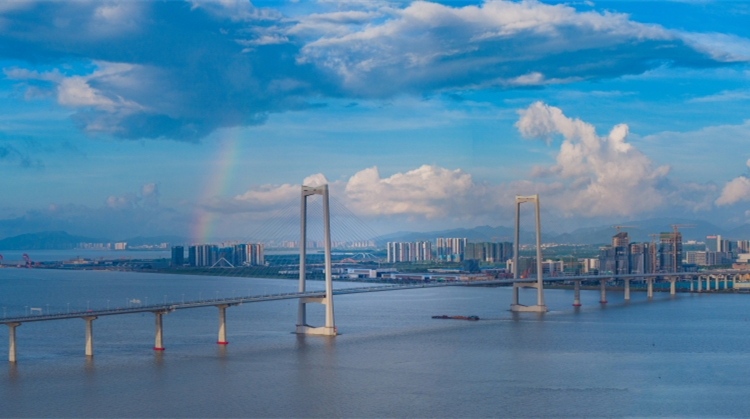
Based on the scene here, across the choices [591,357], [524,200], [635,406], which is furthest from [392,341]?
[524,200]

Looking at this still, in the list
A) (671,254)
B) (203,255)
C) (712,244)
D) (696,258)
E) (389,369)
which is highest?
(671,254)

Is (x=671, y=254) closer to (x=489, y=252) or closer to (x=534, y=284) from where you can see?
(x=489, y=252)

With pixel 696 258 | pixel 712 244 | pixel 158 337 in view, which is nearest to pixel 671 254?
pixel 696 258

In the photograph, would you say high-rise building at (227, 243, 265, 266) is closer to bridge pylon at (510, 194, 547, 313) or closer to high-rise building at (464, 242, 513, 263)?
high-rise building at (464, 242, 513, 263)

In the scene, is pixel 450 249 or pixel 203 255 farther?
pixel 450 249

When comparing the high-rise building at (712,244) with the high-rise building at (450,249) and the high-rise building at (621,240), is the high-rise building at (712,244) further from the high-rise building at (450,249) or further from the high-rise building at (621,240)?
the high-rise building at (621,240)
